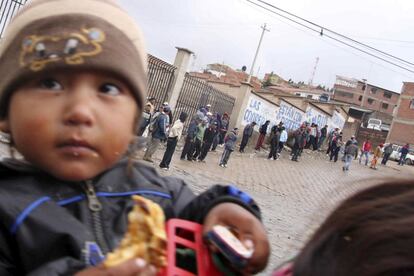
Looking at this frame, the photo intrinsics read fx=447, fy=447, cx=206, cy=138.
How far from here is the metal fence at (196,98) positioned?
18.0 m

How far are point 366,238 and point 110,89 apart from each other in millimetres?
770

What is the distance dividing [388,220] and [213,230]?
376 millimetres

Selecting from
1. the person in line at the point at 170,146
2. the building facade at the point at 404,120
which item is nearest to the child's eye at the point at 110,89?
the person in line at the point at 170,146

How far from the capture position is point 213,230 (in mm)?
908

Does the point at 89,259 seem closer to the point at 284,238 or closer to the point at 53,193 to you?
the point at 53,193

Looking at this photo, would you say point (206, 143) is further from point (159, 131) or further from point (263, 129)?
point (263, 129)

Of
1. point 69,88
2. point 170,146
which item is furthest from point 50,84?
point 170,146

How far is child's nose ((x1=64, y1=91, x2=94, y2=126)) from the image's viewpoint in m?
1.04

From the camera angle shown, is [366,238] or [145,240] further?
[145,240]

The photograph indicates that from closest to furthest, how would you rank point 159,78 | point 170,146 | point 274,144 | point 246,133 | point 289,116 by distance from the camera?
1. point 170,146
2. point 159,78
3. point 246,133
4. point 274,144
5. point 289,116

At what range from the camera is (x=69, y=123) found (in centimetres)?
104

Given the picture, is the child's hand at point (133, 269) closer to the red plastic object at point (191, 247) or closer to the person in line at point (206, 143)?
the red plastic object at point (191, 247)

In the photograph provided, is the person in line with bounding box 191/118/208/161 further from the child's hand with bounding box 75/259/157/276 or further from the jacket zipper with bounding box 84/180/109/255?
the child's hand with bounding box 75/259/157/276

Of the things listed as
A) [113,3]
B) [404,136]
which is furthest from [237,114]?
[404,136]
